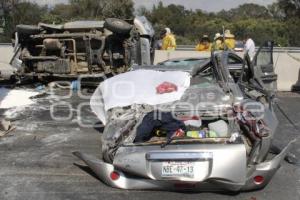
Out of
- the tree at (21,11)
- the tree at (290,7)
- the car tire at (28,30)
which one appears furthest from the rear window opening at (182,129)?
the tree at (290,7)

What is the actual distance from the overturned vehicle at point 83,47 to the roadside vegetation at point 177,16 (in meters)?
9.47

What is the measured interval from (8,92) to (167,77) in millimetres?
7383

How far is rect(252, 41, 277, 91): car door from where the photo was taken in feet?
23.2

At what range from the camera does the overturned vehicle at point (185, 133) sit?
477 cm

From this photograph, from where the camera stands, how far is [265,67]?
8070 mm

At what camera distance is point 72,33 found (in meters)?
12.7

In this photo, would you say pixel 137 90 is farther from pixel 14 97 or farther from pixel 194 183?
pixel 14 97

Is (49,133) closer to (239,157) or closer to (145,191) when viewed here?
(145,191)

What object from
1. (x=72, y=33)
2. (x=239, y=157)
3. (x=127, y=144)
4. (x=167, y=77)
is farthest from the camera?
(x=72, y=33)

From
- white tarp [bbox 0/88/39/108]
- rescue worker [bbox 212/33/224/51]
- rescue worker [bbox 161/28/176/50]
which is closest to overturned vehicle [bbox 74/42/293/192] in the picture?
white tarp [bbox 0/88/39/108]

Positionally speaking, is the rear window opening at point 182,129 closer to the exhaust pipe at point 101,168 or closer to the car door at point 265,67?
the exhaust pipe at point 101,168

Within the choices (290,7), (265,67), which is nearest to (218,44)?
(265,67)

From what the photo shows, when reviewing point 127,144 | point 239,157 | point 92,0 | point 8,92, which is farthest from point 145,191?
point 92,0

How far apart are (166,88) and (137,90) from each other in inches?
16.8
